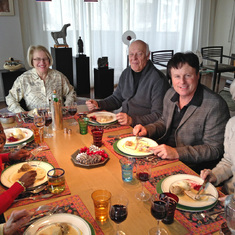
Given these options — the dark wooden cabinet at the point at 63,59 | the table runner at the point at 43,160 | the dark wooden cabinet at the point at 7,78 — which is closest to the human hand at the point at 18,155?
the table runner at the point at 43,160

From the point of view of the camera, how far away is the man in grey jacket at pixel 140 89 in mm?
2230

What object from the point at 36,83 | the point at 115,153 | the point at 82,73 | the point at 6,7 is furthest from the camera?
the point at 82,73

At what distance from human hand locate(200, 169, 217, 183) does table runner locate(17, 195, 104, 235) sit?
1.93 ft

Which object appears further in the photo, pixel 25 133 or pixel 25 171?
pixel 25 133

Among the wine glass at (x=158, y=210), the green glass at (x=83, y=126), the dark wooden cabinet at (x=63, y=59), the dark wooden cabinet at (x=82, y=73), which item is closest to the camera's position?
the wine glass at (x=158, y=210)

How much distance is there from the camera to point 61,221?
0.95 metres

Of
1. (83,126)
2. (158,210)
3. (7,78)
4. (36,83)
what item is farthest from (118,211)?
(7,78)

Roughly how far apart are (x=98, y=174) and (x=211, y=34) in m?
7.33

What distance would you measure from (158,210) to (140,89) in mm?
1593

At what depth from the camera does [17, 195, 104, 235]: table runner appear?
954 mm

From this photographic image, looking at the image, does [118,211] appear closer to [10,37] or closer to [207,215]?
[207,215]

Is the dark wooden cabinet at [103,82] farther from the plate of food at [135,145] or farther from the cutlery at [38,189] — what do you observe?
the cutlery at [38,189]

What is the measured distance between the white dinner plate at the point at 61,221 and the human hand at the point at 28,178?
0.24m

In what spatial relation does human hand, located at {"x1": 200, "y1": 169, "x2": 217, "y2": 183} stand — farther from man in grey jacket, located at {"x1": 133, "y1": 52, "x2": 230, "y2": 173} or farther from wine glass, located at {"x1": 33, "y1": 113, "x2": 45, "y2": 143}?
wine glass, located at {"x1": 33, "y1": 113, "x2": 45, "y2": 143}
